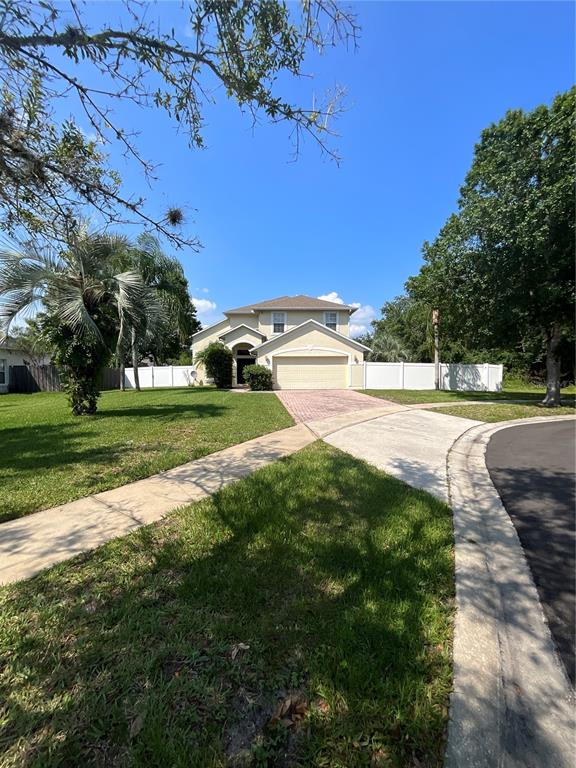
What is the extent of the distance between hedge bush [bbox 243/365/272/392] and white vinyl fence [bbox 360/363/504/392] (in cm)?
658

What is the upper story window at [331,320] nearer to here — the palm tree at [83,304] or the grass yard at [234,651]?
the palm tree at [83,304]

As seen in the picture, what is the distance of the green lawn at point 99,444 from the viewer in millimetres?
4383

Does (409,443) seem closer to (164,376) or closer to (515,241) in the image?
(515,241)

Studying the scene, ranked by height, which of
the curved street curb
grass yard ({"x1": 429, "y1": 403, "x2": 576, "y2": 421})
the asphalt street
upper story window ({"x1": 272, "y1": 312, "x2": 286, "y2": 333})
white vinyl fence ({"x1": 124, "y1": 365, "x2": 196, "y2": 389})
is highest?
upper story window ({"x1": 272, "y1": 312, "x2": 286, "y2": 333})

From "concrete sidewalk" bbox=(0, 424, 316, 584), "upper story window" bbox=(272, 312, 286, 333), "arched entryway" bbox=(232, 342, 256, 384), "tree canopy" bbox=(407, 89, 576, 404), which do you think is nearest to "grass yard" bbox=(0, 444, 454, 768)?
"concrete sidewalk" bbox=(0, 424, 316, 584)

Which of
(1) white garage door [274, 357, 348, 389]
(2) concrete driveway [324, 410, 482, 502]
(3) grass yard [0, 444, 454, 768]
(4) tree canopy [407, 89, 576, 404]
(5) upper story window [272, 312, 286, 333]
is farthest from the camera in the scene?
(5) upper story window [272, 312, 286, 333]

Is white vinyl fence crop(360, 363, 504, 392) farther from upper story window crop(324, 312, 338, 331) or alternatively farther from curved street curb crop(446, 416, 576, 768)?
curved street curb crop(446, 416, 576, 768)

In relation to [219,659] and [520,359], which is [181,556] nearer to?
[219,659]

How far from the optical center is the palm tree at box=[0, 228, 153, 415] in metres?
7.92

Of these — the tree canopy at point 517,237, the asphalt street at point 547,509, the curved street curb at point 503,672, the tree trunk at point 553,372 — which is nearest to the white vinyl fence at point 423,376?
the tree canopy at point 517,237

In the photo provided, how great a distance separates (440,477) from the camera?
5.12 meters

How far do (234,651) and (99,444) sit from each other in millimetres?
5622

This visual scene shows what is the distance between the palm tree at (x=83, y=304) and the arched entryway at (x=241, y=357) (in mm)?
15574

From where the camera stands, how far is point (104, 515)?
3637 millimetres
